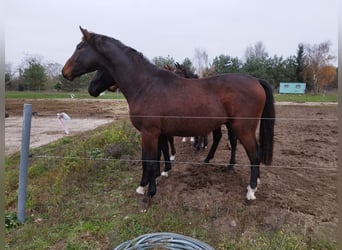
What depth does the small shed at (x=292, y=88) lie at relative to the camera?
30366 mm

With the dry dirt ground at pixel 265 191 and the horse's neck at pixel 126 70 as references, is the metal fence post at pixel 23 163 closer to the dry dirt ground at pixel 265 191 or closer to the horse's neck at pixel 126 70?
the dry dirt ground at pixel 265 191

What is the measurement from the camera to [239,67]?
1030 inches

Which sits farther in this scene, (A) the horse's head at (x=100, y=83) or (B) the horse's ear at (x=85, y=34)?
(A) the horse's head at (x=100, y=83)

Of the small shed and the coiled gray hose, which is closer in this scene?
the coiled gray hose

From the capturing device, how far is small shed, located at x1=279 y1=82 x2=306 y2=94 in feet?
99.6

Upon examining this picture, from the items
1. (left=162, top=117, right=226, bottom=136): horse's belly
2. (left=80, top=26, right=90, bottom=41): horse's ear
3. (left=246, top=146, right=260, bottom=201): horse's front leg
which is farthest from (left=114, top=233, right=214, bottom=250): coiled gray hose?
(left=80, top=26, right=90, bottom=41): horse's ear

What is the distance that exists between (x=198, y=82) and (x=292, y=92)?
104ft

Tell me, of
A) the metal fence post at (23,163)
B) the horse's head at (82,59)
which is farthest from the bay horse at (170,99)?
the metal fence post at (23,163)

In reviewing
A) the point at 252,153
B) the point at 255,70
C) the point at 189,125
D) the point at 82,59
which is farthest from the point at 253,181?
the point at 255,70

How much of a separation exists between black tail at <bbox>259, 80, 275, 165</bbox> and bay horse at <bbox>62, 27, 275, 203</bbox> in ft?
0.04

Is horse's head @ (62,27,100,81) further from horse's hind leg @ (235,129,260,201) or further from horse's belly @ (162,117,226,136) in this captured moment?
horse's hind leg @ (235,129,260,201)

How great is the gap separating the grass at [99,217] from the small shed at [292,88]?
29.5m

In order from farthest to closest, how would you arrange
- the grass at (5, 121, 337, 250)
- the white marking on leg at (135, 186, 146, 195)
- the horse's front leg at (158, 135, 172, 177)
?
the horse's front leg at (158, 135, 172, 177), the white marking on leg at (135, 186, 146, 195), the grass at (5, 121, 337, 250)

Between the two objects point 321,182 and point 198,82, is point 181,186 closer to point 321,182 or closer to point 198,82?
point 198,82
